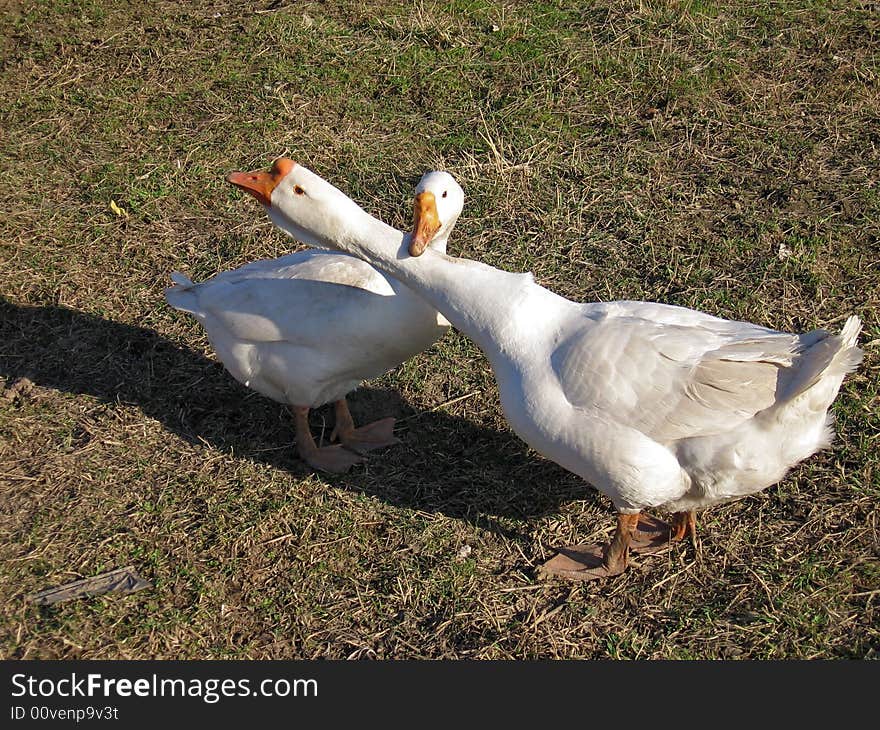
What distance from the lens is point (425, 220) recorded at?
3879 mm

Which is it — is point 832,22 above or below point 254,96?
above

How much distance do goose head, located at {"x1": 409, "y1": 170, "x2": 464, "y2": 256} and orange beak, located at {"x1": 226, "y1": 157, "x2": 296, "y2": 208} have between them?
0.61 meters

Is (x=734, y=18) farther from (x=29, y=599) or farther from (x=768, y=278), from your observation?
(x=29, y=599)

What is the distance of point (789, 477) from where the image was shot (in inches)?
168

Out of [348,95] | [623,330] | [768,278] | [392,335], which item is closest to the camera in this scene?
[623,330]

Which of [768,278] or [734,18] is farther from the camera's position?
[734,18]

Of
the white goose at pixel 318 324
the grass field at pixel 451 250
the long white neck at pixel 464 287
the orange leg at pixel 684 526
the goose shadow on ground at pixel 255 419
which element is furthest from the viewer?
the goose shadow on ground at pixel 255 419

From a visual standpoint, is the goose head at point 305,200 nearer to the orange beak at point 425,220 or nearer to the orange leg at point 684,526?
the orange beak at point 425,220

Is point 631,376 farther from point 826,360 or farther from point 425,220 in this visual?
point 425,220

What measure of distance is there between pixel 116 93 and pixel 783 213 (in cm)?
539

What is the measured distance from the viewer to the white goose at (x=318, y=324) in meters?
4.18

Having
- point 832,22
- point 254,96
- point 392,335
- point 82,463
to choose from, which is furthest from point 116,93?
point 832,22

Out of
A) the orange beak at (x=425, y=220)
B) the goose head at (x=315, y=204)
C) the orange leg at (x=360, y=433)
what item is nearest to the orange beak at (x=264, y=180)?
the goose head at (x=315, y=204)

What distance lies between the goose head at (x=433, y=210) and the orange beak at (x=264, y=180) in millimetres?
609
